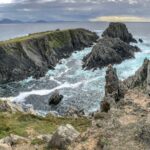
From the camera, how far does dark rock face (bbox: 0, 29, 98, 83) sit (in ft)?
→ 362

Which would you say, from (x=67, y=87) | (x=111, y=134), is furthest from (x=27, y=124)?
(x=67, y=87)

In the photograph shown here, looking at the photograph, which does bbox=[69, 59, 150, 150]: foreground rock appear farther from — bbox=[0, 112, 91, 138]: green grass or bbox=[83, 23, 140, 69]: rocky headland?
bbox=[83, 23, 140, 69]: rocky headland

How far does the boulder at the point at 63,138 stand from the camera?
25631 mm

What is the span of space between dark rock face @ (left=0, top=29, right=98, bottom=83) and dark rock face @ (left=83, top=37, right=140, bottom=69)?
12959mm

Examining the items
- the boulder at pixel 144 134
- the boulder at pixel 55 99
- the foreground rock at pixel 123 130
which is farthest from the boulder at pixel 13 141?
the boulder at pixel 55 99

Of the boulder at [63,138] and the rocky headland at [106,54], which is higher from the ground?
the boulder at [63,138]

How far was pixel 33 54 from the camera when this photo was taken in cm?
12650

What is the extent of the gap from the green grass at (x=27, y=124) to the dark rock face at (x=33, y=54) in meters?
61.5

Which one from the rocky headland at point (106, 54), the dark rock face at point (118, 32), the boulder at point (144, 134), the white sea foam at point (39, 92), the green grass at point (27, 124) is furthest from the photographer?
the dark rock face at point (118, 32)

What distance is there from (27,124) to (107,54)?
273 ft

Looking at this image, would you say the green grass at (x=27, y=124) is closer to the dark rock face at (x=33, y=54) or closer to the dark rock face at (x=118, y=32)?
the dark rock face at (x=33, y=54)

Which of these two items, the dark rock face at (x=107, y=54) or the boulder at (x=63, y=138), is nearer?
the boulder at (x=63, y=138)

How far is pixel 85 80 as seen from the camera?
320 feet

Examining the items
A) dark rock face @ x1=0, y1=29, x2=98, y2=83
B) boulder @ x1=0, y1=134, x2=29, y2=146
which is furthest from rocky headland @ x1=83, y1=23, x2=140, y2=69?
boulder @ x1=0, y1=134, x2=29, y2=146
